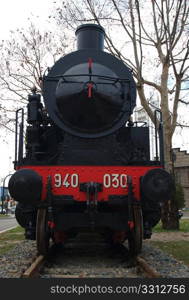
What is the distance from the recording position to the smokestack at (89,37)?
7359 millimetres

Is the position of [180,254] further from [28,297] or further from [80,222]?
[28,297]

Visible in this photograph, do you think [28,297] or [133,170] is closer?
[28,297]

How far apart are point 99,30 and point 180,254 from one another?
4941 mm

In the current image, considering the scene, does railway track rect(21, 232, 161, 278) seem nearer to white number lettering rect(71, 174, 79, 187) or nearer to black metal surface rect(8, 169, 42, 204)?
black metal surface rect(8, 169, 42, 204)

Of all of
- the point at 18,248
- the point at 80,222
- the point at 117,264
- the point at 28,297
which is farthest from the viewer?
the point at 18,248

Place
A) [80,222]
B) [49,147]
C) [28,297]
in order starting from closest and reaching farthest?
[28,297] < [80,222] < [49,147]

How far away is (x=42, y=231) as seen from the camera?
5.92m

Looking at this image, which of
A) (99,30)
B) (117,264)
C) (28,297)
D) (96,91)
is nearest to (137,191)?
(117,264)

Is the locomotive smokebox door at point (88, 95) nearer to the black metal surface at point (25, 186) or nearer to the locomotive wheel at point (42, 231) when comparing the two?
the black metal surface at point (25, 186)

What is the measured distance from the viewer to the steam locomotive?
213 inches

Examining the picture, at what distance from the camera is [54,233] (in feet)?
20.9

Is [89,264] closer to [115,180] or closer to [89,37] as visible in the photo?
[115,180]

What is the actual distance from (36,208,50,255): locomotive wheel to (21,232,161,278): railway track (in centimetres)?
21

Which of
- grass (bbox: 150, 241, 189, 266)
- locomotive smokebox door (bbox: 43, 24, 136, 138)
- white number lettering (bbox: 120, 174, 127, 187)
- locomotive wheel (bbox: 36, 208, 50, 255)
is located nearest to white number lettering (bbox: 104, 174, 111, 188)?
white number lettering (bbox: 120, 174, 127, 187)
